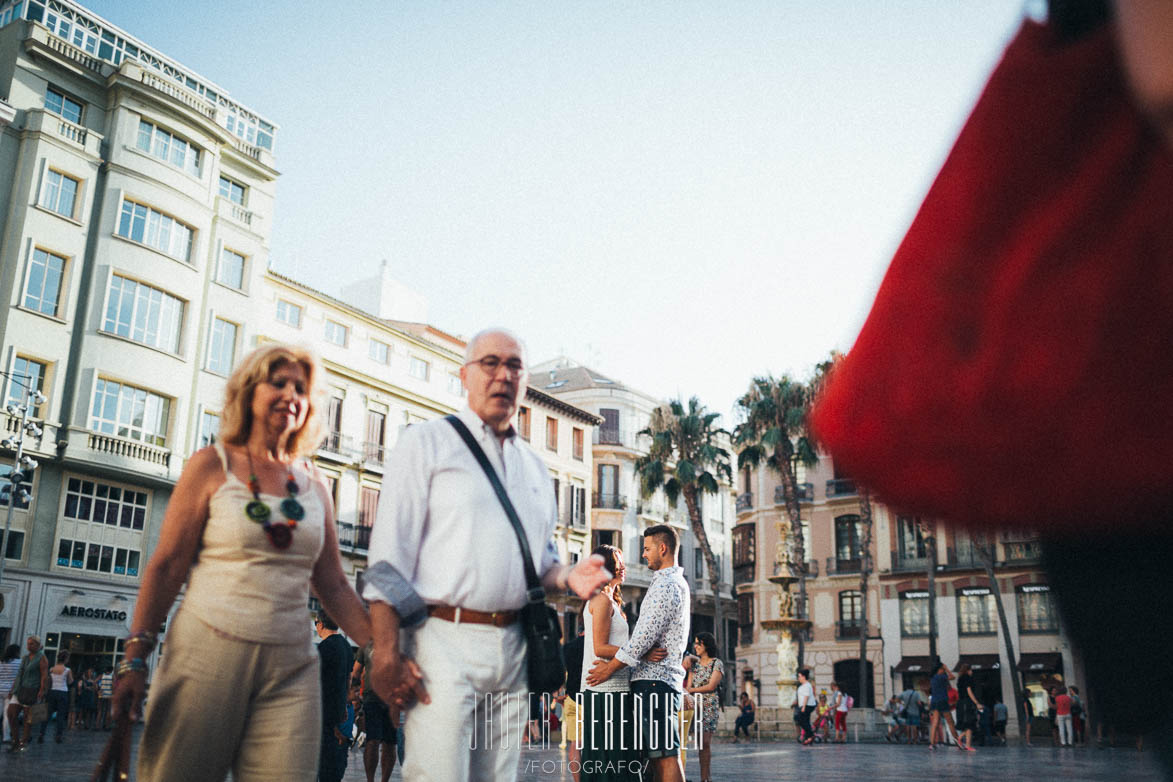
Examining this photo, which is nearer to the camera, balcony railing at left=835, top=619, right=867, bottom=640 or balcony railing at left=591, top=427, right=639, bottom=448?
balcony railing at left=835, top=619, right=867, bottom=640

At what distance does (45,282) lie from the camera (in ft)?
103

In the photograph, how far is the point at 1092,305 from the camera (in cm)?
93

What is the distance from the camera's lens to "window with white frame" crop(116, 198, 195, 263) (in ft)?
109

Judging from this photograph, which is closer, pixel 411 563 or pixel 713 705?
pixel 411 563

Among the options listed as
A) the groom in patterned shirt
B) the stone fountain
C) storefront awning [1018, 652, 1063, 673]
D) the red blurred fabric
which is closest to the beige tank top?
the red blurred fabric

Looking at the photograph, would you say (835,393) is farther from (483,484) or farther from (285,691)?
(285,691)

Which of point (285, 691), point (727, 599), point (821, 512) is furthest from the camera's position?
point (727, 599)

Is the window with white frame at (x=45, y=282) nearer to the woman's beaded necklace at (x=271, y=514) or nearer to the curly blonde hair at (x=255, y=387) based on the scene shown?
the curly blonde hair at (x=255, y=387)

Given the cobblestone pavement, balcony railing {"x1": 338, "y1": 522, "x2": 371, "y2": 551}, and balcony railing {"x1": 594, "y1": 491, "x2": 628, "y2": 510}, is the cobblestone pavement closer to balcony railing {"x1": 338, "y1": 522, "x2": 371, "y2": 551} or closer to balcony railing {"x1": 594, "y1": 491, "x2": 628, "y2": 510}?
balcony railing {"x1": 338, "y1": 522, "x2": 371, "y2": 551}

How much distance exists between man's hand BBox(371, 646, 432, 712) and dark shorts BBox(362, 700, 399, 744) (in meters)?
7.12

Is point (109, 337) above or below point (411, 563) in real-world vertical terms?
above

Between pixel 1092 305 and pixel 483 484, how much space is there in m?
2.75

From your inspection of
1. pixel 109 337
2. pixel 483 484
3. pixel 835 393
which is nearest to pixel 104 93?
pixel 109 337

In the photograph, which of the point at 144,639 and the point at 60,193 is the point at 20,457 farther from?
the point at 144,639
